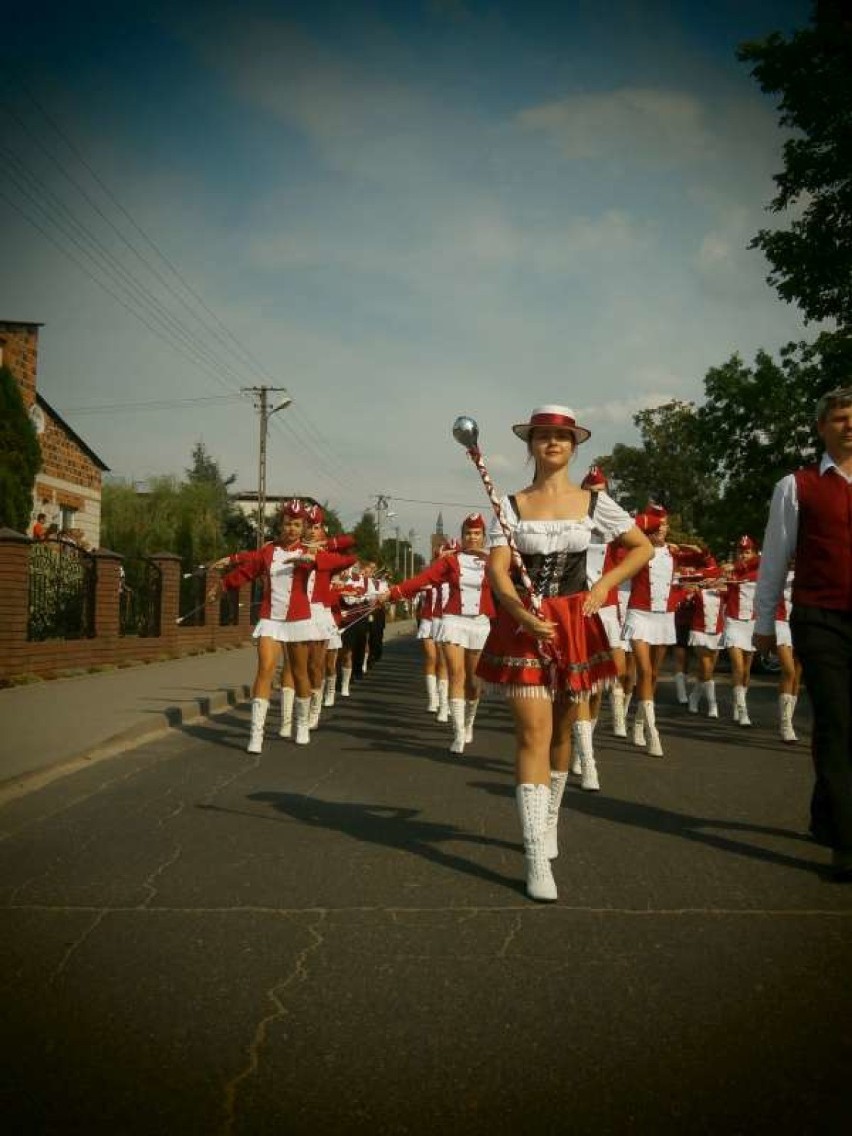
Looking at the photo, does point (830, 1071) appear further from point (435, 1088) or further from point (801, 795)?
point (801, 795)

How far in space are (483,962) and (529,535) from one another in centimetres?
194

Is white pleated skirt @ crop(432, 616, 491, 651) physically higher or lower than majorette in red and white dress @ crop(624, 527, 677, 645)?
lower

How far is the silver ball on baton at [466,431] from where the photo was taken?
5.01 m

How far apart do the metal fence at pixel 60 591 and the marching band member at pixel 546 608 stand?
1299cm

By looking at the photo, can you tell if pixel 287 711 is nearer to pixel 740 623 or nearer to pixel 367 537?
pixel 740 623

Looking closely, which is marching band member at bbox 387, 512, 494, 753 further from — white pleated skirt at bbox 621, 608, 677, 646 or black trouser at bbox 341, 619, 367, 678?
black trouser at bbox 341, 619, 367, 678

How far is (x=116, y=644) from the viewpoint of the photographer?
1945cm

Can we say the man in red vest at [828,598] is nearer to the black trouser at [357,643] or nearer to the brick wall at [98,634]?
the black trouser at [357,643]

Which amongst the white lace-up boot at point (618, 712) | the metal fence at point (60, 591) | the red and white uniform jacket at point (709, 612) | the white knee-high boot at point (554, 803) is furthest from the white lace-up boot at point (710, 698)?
the metal fence at point (60, 591)

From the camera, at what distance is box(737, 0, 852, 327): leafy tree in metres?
22.8

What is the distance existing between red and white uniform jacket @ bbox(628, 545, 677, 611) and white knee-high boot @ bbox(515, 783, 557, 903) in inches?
222

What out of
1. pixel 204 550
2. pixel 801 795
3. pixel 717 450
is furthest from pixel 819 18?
pixel 204 550

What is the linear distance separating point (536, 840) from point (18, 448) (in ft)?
61.3

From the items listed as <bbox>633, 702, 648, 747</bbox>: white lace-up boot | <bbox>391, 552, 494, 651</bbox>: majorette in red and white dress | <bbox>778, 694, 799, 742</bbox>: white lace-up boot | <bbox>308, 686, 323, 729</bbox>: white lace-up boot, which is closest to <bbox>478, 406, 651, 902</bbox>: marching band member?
<bbox>633, 702, 648, 747</bbox>: white lace-up boot
